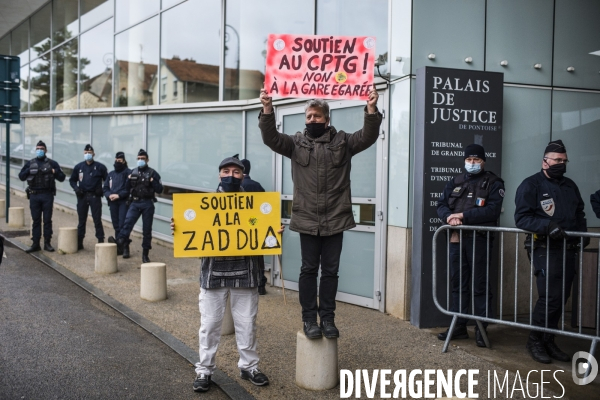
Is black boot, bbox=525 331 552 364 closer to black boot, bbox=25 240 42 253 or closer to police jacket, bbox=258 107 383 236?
police jacket, bbox=258 107 383 236

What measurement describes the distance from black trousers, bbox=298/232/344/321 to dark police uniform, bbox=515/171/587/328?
195cm

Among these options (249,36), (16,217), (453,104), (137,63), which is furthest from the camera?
(137,63)

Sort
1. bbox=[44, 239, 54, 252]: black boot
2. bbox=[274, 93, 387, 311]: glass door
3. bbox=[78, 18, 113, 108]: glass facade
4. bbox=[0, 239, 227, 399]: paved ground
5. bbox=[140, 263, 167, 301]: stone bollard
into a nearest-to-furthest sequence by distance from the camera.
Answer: bbox=[0, 239, 227, 399]: paved ground → bbox=[274, 93, 387, 311]: glass door → bbox=[140, 263, 167, 301]: stone bollard → bbox=[44, 239, 54, 252]: black boot → bbox=[78, 18, 113, 108]: glass facade

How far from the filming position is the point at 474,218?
6.23 meters

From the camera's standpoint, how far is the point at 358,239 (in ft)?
26.8

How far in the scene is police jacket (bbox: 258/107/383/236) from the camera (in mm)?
5062

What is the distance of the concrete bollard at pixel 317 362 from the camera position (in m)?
4.94

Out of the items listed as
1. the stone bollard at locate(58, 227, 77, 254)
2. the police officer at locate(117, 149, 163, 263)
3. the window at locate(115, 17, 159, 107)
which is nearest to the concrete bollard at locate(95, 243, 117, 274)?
the police officer at locate(117, 149, 163, 263)

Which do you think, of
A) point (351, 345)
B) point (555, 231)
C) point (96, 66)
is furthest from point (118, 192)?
point (555, 231)

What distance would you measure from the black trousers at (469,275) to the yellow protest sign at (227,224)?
7.18ft

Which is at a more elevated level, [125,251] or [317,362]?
[125,251]

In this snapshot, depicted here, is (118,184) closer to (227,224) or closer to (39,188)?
(39,188)

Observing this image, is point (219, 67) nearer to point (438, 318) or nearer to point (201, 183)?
point (201, 183)

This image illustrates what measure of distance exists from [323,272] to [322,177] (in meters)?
0.81
